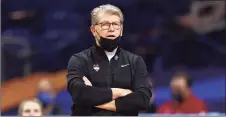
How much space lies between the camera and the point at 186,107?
586 centimetres

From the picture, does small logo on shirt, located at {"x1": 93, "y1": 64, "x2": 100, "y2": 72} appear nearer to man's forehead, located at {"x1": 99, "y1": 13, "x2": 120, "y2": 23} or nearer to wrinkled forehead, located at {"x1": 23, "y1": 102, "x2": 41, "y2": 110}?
man's forehead, located at {"x1": 99, "y1": 13, "x2": 120, "y2": 23}

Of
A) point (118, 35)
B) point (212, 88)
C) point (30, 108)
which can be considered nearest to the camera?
point (118, 35)

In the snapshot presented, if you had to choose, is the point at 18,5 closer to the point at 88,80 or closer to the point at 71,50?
the point at 71,50

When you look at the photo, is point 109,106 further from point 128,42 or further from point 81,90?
point 128,42

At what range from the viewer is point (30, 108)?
4535mm

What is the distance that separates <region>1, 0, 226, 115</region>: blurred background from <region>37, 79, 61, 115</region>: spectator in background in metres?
0.02

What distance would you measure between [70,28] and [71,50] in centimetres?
31

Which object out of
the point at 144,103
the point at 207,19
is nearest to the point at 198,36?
the point at 207,19

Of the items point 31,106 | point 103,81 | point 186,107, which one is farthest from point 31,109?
point 103,81

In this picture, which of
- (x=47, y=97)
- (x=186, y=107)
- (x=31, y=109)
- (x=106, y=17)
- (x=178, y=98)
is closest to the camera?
(x=106, y=17)

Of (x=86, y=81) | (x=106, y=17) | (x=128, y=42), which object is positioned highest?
(x=128, y=42)

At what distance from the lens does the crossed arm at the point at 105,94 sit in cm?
240

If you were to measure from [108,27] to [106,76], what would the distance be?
238 millimetres

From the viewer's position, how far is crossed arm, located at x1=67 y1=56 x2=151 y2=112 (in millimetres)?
2404
